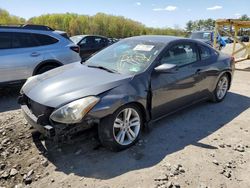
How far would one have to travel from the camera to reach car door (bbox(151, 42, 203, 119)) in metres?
4.09

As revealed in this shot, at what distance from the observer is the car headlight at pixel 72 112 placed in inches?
124

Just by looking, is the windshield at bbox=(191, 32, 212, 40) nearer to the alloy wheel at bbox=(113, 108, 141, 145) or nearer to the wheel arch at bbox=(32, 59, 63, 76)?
the wheel arch at bbox=(32, 59, 63, 76)

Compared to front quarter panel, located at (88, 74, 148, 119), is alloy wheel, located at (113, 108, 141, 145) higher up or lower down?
lower down

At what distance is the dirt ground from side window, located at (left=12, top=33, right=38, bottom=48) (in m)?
2.20

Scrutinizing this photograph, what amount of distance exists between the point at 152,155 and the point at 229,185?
1038 mm

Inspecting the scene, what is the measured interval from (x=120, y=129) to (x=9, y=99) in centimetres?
370

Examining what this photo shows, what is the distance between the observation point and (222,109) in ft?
18.3

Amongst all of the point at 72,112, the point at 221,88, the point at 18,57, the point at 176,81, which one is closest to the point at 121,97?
the point at 72,112

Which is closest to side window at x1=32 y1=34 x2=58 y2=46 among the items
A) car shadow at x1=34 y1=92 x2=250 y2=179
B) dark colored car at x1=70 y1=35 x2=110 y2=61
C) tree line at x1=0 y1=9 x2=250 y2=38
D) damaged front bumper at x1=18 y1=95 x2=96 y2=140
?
car shadow at x1=34 y1=92 x2=250 y2=179

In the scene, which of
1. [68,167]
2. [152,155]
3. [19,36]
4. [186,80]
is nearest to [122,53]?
[186,80]

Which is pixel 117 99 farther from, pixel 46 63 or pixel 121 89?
pixel 46 63

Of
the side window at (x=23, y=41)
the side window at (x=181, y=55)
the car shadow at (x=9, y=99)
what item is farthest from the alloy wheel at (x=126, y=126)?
the side window at (x=23, y=41)

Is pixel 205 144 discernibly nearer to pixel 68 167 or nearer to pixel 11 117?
pixel 68 167

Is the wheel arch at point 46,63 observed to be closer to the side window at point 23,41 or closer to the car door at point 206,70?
the side window at point 23,41
